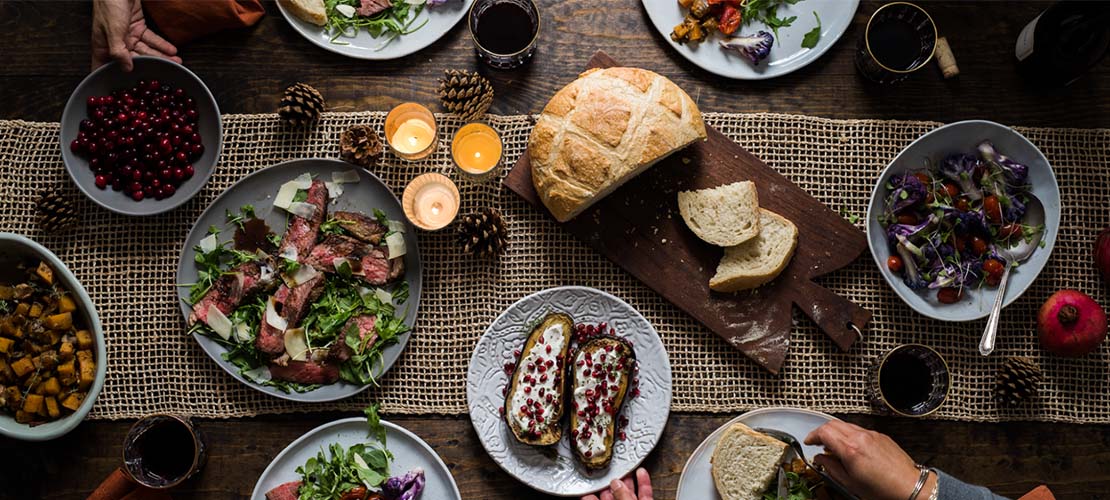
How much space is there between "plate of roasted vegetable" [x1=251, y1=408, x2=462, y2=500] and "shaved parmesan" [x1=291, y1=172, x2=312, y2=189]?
971 mm

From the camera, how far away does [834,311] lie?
9.73 ft

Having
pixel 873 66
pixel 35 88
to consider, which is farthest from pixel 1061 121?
pixel 35 88

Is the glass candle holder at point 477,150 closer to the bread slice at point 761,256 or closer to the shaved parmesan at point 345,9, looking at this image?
the shaved parmesan at point 345,9

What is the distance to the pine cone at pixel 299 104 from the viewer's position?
2.96 metres

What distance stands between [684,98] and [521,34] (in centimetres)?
73

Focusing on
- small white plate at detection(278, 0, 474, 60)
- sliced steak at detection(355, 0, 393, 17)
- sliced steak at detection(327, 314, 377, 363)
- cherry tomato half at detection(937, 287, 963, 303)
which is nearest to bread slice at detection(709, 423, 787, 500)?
cherry tomato half at detection(937, 287, 963, 303)

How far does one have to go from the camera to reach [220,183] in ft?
10.1

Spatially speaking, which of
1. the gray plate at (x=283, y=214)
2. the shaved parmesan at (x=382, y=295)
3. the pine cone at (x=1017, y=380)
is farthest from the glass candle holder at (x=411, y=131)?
the pine cone at (x=1017, y=380)

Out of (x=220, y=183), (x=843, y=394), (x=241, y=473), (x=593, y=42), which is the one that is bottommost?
(x=241, y=473)

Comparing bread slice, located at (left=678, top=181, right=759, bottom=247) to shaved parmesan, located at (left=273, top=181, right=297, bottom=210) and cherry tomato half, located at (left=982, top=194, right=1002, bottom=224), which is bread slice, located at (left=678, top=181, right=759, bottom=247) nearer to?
cherry tomato half, located at (left=982, top=194, right=1002, bottom=224)

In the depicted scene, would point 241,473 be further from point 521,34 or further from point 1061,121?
A: point 1061,121

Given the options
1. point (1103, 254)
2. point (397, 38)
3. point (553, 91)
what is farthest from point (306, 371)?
point (1103, 254)

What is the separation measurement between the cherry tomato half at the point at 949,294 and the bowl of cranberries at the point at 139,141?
300 cm

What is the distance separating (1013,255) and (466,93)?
2316 mm
